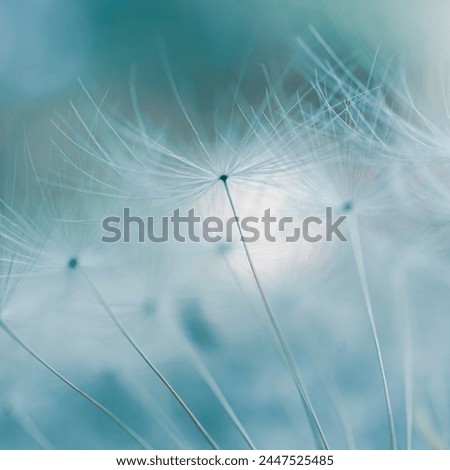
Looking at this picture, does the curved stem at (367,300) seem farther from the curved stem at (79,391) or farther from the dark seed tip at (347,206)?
the curved stem at (79,391)

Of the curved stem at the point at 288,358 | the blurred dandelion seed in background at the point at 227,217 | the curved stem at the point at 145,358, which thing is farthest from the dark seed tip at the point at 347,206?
the curved stem at the point at 145,358

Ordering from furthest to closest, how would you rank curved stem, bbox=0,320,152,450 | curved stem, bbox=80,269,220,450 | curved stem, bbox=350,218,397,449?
curved stem, bbox=80,269,220,450, curved stem, bbox=0,320,152,450, curved stem, bbox=350,218,397,449

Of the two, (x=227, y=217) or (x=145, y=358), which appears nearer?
(x=227, y=217)

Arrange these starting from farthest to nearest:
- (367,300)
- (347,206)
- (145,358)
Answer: (145,358), (367,300), (347,206)

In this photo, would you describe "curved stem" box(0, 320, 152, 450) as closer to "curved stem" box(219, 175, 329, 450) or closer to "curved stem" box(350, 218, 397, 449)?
"curved stem" box(219, 175, 329, 450)

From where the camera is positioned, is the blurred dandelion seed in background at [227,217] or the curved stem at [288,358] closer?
the blurred dandelion seed in background at [227,217]

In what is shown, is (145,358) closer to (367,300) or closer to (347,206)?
(367,300)

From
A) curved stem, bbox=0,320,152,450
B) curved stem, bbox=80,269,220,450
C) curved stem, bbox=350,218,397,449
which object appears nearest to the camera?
curved stem, bbox=350,218,397,449

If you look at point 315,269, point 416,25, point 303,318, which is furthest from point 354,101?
point 303,318

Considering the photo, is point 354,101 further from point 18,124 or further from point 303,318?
point 18,124

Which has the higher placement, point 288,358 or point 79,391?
point 288,358

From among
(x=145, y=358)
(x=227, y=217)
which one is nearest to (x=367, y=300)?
(x=227, y=217)

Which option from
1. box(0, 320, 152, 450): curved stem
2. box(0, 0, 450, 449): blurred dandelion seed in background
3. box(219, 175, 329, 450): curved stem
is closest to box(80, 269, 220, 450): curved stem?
box(0, 0, 450, 449): blurred dandelion seed in background
